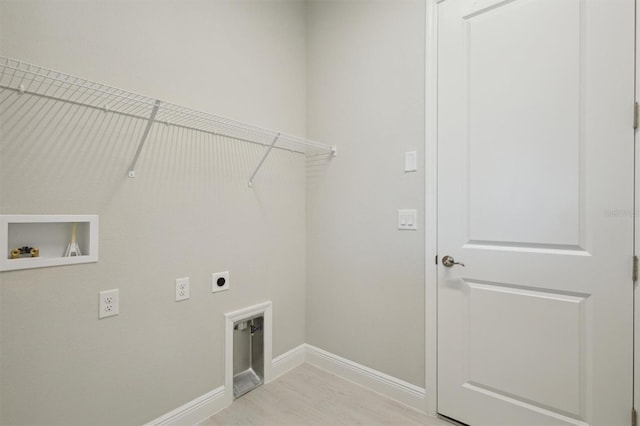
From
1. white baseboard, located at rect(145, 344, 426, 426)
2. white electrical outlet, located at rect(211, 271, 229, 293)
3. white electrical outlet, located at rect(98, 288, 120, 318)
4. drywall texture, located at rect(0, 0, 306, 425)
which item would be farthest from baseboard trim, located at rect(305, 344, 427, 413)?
white electrical outlet, located at rect(98, 288, 120, 318)

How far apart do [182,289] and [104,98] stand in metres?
0.98

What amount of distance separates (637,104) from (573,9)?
503 mm

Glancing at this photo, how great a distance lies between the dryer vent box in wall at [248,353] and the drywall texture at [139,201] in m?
0.14

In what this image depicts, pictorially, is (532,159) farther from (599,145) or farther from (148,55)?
(148,55)

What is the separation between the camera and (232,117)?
1812 mm

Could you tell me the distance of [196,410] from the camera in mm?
1621

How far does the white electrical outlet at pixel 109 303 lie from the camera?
1.30 meters

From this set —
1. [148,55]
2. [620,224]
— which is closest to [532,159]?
[620,224]

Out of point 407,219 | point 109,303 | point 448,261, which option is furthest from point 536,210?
point 109,303

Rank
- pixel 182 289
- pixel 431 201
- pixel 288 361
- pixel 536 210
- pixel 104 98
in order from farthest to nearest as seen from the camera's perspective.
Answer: pixel 288 361 → pixel 431 201 → pixel 182 289 → pixel 536 210 → pixel 104 98

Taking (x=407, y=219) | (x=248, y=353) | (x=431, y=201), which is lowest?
(x=248, y=353)

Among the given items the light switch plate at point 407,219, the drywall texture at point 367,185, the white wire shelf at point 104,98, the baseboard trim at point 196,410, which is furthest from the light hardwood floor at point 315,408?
the white wire shelf at point 104,98

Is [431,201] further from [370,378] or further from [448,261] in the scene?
[370,378]

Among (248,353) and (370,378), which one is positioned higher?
(248,353)
